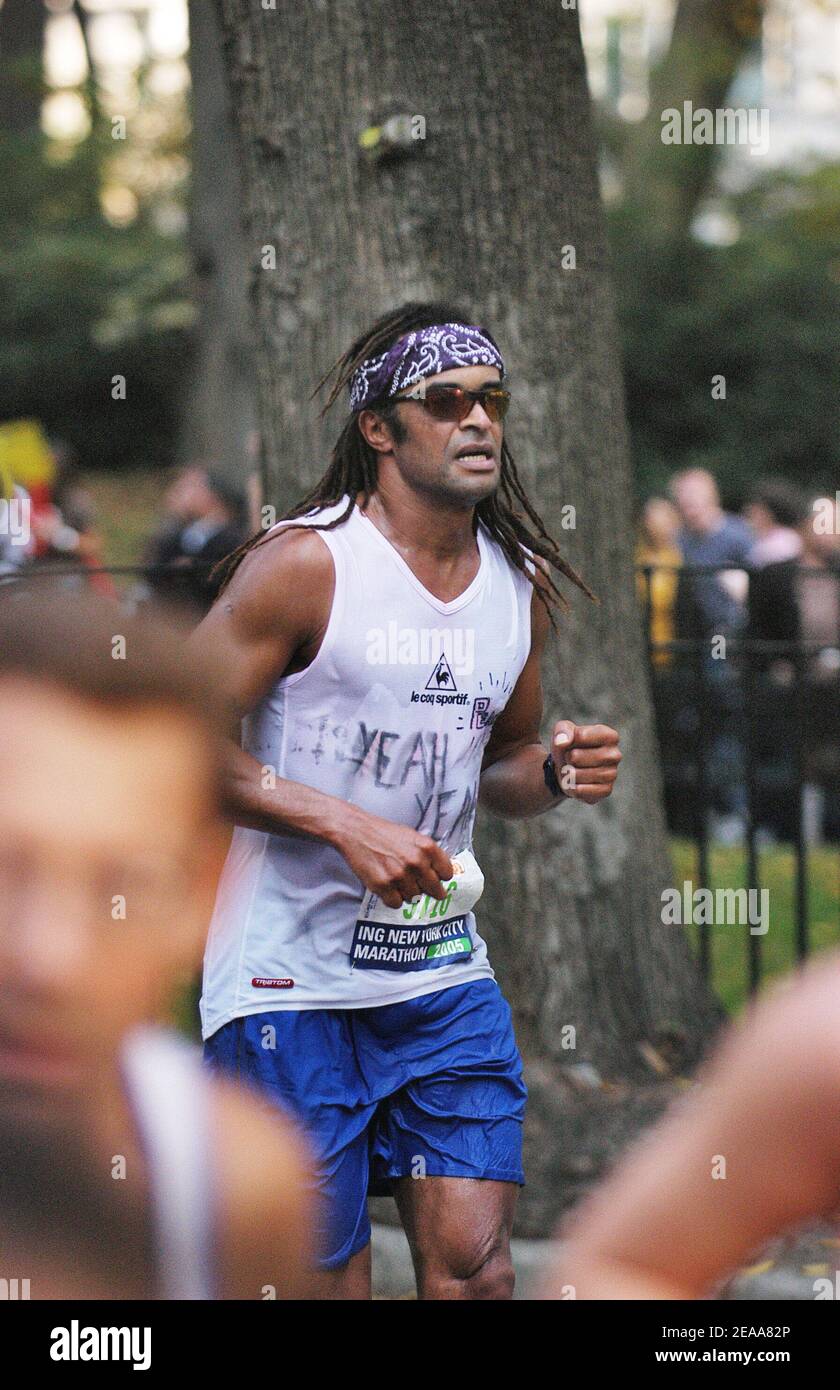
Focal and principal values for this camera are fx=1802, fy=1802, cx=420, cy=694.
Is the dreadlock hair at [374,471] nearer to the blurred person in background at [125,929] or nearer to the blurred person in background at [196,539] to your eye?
the blurred person in background at [196,539]

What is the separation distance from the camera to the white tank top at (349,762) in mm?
3229

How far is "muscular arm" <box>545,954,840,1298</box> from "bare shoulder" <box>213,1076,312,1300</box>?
30cm

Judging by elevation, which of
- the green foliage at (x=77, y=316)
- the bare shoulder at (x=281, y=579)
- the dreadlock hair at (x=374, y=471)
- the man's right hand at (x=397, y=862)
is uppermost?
the green foliage at (x=77, y=316)

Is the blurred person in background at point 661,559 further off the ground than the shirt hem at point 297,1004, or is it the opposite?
the blurred person in background at point 661,559

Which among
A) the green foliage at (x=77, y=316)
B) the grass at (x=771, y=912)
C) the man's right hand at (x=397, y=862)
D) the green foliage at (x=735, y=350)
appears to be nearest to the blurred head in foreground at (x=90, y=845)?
the man's right hand at (x=397, y=862)

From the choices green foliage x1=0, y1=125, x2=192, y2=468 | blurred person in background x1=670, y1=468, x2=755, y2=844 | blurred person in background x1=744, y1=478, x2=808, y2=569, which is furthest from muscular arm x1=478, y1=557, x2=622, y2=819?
green foliage x1=0, y1=125, x2=192, y2=468

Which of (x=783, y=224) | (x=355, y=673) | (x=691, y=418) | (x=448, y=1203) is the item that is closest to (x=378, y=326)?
(x=355, y=673)

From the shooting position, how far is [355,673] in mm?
3215

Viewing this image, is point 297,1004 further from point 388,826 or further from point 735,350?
point 735,350

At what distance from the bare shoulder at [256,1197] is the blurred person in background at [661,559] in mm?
4633

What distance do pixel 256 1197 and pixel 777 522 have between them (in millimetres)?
9320

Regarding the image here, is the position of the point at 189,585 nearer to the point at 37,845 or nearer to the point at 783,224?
the point at 37,845

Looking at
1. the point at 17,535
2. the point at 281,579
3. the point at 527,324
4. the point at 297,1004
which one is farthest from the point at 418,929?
the point at 17,535

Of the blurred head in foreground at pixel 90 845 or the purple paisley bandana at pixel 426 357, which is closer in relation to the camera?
the blurred head in foreground at pixel 90 845
